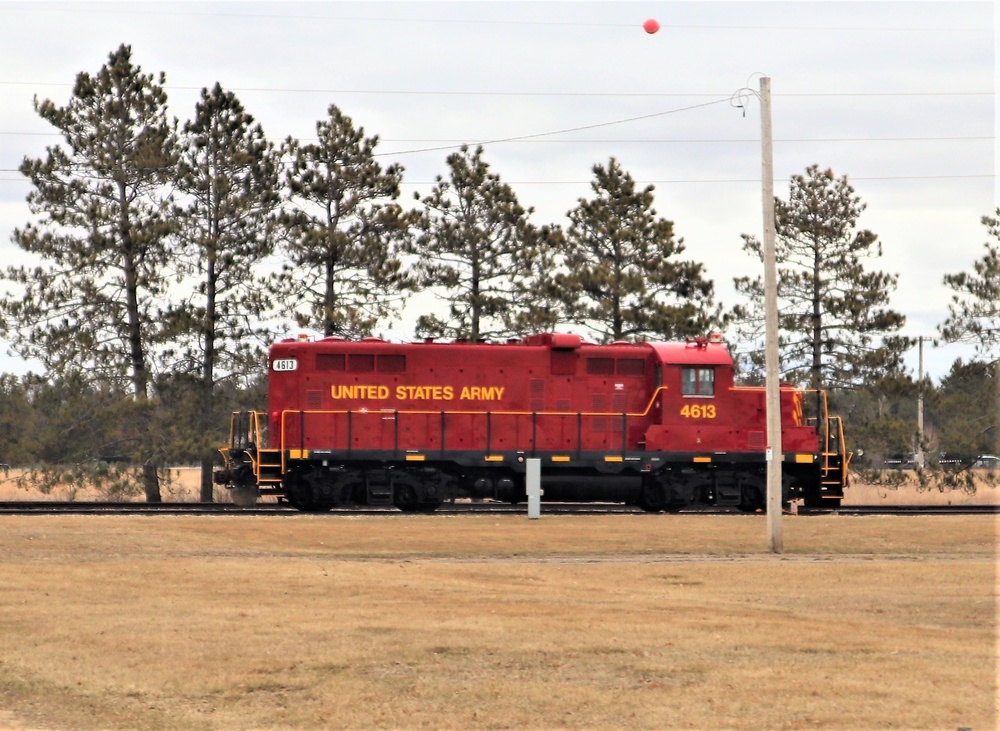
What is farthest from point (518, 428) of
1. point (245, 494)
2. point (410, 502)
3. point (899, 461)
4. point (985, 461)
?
point (985, 461)

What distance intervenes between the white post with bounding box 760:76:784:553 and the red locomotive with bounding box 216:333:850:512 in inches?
364

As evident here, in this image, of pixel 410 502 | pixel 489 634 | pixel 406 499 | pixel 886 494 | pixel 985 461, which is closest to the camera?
pixel 489 634

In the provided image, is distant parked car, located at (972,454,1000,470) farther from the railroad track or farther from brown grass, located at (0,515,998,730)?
brown grass, located at (0,515,998,730)

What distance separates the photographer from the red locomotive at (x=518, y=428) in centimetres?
3362

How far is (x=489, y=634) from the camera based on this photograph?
14.2m

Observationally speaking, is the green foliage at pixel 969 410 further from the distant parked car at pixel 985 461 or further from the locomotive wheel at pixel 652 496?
the locomotive wheel at pixel 652 496

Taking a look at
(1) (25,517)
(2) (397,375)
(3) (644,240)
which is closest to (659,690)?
(1) (25,517)

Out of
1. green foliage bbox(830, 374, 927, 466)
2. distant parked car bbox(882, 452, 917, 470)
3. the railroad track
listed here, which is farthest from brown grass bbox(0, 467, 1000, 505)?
distant parked car bbox(882, 452, 917, 470)

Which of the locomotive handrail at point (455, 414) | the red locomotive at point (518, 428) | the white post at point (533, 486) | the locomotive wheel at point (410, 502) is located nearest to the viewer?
the white post at point (533, 486)

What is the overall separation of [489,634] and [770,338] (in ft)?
41.8

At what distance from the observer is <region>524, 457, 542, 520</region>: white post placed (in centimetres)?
3170

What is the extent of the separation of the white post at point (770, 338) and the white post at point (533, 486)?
24.9 ft

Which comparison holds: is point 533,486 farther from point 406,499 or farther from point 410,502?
point 406,499

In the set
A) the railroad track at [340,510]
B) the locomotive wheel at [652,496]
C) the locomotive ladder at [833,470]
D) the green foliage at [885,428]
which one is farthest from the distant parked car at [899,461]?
the locomotive wheel at [652,496]
